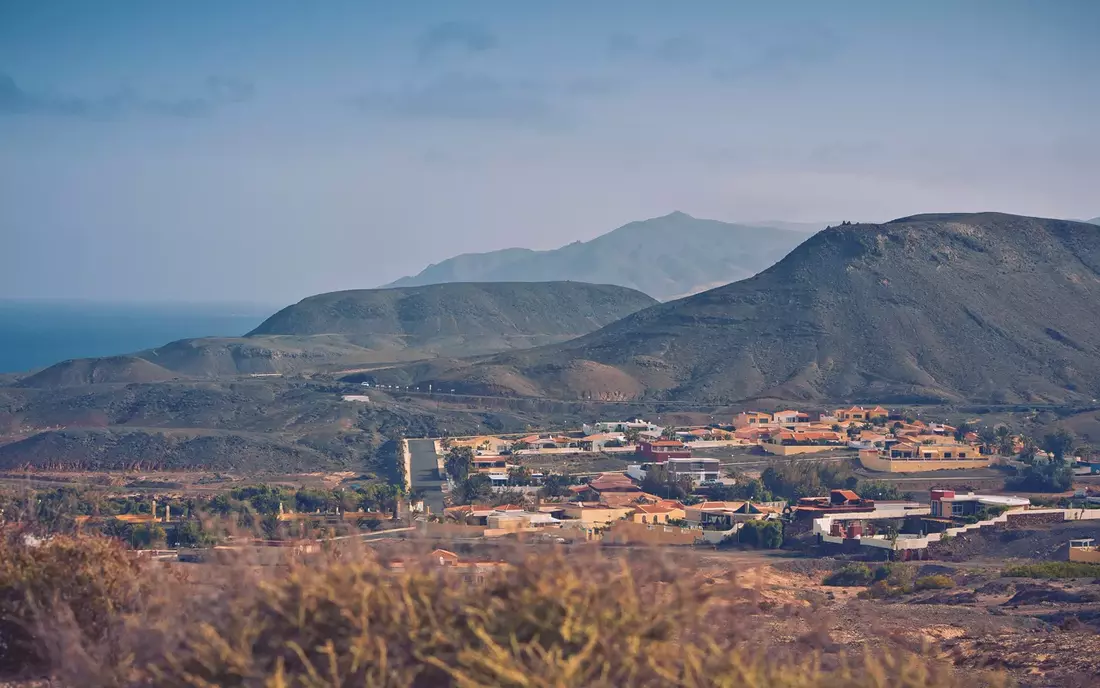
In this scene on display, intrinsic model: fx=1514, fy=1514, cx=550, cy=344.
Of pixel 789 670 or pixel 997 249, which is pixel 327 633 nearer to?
pixel 789 670

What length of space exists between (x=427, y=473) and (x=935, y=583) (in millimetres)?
27802

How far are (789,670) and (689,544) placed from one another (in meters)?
28.3

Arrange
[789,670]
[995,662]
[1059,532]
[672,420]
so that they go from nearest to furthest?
[789,670] → [995,662] → [1059,532] → [672,420]

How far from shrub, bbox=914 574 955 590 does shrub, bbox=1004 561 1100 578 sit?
1313mm

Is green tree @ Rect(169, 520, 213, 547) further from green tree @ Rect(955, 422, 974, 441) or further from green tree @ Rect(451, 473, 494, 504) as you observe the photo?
green tree @ Rect(955, 422, 974, 441)

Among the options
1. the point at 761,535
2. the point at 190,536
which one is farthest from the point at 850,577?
the point at 190,536

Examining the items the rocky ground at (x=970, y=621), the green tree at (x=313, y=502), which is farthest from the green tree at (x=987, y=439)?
the green tree at (x=313, y=502)

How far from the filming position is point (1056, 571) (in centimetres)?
3200

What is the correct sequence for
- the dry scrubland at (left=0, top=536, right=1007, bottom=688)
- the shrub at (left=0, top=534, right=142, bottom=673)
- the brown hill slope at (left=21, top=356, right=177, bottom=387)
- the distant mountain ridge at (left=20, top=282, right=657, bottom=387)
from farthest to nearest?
the distant mountain ridge at (left=20, top=282, right=657, bottom=387), the brown hill slope at (left=21, top=356, right=177, bottom=387), the shrub at (left=0, top=534, right=142, bottom=673), the dry scrubland at (left=0, top=536, right=1007, bottom=688)

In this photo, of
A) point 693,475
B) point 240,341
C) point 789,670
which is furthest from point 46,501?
point 240,341

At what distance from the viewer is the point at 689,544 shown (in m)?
39.8

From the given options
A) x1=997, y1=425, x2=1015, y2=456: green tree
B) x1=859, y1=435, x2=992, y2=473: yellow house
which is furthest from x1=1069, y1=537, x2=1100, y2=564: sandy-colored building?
x1=997, y1=425, x2=1015, y2=456: green tree

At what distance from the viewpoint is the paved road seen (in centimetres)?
4781

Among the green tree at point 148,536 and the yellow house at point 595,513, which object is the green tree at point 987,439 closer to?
the yellow house at point 595,513
